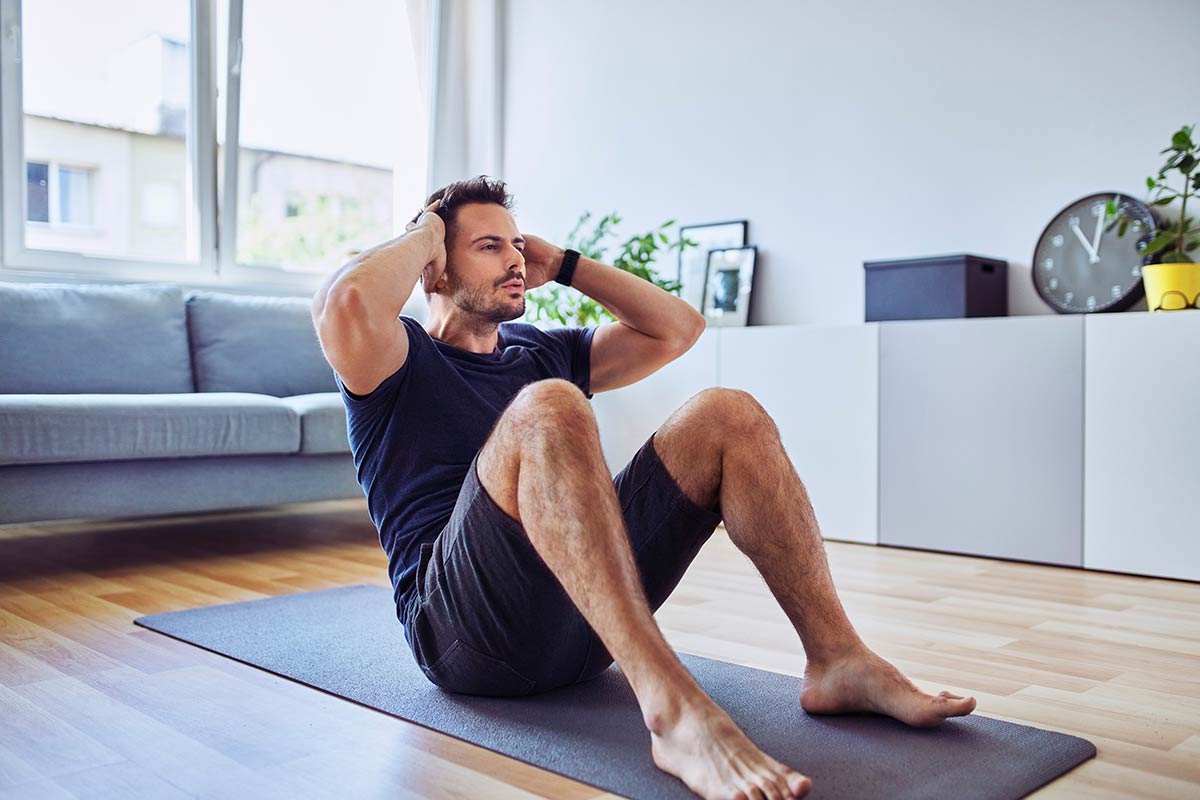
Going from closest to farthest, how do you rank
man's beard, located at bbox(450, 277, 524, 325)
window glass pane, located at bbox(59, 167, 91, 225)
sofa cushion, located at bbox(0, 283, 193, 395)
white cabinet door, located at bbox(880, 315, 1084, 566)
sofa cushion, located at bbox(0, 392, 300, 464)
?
man's beard, located at bbox(450, 277, 524, 325)
sofa cushion, located at bbox(0, 392, 300, 464)
white cabinet door, located at bbox(880, 315, 1084, 566)
sofa cushion, located at bbox(0, 283, 193, 395)
window glass pane, located at bbox(59, 167, 91, 225)

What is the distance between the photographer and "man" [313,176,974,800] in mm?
1356

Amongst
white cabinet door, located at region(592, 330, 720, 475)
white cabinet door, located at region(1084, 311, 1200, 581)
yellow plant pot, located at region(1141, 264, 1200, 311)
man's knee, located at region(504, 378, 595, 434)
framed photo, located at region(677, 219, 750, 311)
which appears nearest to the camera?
man's knee, located at region(504, 378, 595, 434)

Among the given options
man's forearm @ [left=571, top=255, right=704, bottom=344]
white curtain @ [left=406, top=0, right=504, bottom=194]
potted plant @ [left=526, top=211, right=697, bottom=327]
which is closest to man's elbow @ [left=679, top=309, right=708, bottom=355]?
man's forearm @ [left=571, top=255, right=704, bottom=344]

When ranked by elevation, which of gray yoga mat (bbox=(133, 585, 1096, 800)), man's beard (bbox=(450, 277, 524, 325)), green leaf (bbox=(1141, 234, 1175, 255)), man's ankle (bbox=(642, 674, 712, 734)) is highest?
green leaf (bbox=(1141, 234, 1175, 255))

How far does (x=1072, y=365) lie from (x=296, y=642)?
2284 mm

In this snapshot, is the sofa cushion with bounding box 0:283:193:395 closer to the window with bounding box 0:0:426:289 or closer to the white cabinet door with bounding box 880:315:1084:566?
the window with bounding box 0:0:426:289

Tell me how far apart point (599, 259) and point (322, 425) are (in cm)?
152

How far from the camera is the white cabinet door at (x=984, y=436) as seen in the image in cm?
321

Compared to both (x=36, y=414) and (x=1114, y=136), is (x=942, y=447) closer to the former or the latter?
(x=1114, y=136)

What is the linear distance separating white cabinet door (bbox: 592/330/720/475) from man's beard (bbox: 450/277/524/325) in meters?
2.08

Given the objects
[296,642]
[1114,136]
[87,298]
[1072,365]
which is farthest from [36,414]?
[1114,136]

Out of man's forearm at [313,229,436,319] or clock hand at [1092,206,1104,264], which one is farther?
clock hand at [1092,206,1104,264]

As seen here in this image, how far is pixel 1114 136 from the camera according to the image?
3.42 meters

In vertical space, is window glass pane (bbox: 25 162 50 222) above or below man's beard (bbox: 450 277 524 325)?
above
